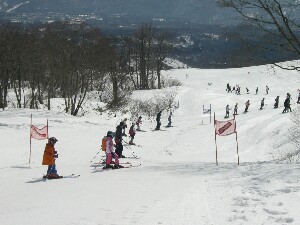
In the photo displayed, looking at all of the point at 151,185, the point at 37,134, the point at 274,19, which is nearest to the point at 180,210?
the point at 151,185

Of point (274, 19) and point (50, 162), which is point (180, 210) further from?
point (274, 19)

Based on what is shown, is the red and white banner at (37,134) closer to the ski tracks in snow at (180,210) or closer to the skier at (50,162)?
the skier at (50,162)

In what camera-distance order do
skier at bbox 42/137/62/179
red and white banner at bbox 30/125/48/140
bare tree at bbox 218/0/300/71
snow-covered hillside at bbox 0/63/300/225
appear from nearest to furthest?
snow-covered hillside at bbox 0/63/300/225, skier at bbox 42/137/62/179, bare tree at bbox 218/0/300/71, red and white banner at bbox 30/125/48/140

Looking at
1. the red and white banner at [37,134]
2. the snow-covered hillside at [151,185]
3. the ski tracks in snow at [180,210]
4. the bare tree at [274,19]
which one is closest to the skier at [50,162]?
the snow-covered hillside at [151,185]

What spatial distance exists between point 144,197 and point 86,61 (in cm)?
3039

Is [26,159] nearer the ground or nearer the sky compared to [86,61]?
nearer the ground

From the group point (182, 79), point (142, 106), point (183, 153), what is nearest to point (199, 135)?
point (183, 153)

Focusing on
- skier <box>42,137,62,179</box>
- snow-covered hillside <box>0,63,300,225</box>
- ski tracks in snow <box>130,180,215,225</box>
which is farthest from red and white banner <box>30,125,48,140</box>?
ski tracks in snow <box>130,180,215,225</box>

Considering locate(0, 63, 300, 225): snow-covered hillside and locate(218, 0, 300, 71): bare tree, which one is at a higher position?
locate(218, 0, 300, 71): bare tree

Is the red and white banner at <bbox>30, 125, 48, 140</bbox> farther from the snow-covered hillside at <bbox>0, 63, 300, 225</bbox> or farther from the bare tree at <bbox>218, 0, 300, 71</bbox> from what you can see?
the bare tree at <bbox>218, 0, 300, 71</bbox>

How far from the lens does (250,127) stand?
30609mm

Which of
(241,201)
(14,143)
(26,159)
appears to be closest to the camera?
(241,201)

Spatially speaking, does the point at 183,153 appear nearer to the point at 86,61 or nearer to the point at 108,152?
the point at 108,152

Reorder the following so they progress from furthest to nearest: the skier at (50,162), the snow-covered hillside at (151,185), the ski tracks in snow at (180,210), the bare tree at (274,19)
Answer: the bare tree at (274,19), the skier at (50,162), the snow-covered hillside at (151,185), the ski tracks in snow at (180,210)
